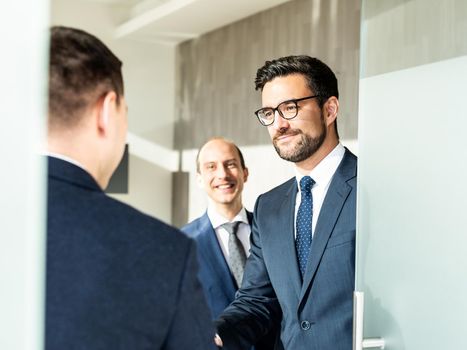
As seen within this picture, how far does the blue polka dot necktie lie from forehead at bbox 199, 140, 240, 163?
1213 mm

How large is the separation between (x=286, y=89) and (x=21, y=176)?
4.63 feet

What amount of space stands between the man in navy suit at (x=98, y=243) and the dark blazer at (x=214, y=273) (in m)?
1.65

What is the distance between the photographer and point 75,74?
0.98 meters

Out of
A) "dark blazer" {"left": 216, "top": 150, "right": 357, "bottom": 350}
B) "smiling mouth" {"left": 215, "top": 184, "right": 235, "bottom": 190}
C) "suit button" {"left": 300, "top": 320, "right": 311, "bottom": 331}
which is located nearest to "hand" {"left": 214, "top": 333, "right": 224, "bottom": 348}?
"dark blazer" {"left": 216, "top": 150, "right": 357, "bottom": 350}

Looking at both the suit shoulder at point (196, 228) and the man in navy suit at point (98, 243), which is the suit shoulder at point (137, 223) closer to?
Answer: the man in navy suit at point (98, 243)

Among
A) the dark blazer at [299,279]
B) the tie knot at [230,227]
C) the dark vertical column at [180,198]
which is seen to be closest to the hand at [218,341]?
the dark blazer at [299,279]

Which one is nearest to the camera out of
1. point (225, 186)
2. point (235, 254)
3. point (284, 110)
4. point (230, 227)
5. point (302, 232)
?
point (302, 232)

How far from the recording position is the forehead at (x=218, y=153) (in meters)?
3.31

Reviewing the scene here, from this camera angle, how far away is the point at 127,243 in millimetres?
977

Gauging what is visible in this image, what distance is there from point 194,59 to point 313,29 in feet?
5.54

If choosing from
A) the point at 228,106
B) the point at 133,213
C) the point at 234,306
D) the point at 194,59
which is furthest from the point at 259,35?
the point at 133,213

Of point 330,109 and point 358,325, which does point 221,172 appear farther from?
point 358,325

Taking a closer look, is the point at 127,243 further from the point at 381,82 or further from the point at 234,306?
the point at 234,306

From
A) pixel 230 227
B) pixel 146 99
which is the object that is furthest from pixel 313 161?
pixel 146 99
